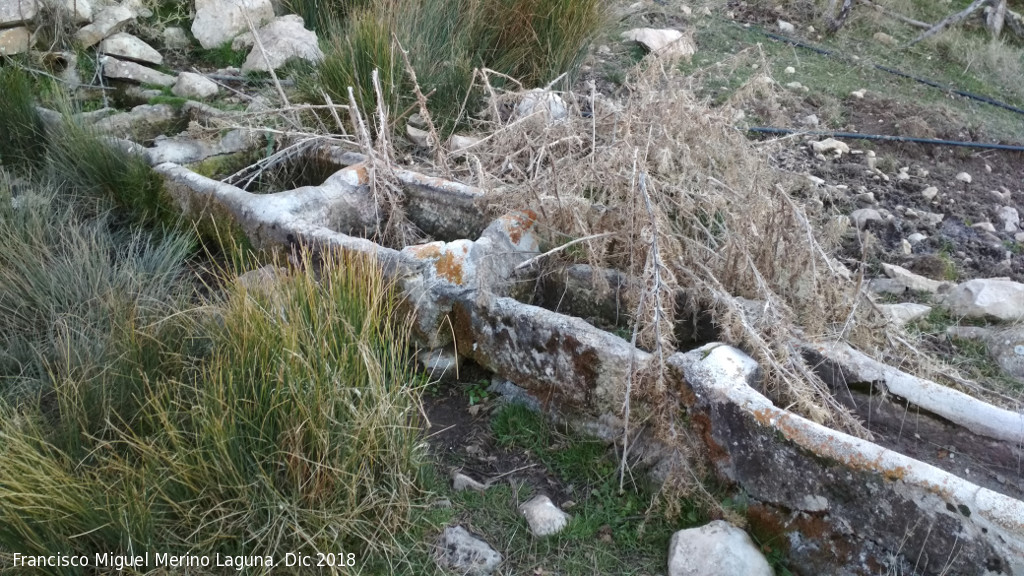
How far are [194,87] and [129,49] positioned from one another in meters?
0.83

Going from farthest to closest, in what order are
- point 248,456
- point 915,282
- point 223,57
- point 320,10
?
point 320,10 < point 223,57 < point 915,282 < point 248,456

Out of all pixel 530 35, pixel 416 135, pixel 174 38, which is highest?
pixel 530 35

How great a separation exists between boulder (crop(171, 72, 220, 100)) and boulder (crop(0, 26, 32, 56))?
1.26 m

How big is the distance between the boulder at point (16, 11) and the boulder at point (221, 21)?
107 centimetres

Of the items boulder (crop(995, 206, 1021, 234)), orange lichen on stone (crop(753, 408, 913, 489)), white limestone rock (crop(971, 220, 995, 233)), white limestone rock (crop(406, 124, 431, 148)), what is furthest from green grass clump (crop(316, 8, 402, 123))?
boulder (crop(995, 206, 1021, 234))

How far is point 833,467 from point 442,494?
1.24 metres

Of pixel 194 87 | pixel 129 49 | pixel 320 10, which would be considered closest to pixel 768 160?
pixel 194 87

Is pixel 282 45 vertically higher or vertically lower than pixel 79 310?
higher

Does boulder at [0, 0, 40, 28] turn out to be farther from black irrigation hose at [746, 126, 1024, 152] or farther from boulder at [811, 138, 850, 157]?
boulder at [811, 138, 850, 157]

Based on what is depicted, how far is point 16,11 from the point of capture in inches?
224

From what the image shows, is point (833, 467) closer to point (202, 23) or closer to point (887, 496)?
point (887, 496)

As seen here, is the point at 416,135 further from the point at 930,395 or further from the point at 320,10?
the point at 930,395

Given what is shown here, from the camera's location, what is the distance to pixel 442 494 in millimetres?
2750

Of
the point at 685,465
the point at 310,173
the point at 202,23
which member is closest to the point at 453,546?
the point at 685,465
